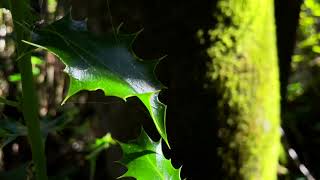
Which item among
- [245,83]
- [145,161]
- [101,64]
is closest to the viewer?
[101,64]

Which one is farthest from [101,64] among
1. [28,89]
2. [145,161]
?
[145,161]

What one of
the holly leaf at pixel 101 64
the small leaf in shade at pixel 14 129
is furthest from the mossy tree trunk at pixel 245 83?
the holly leaf at pixel 101 64

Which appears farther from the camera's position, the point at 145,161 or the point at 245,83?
the point at 245,83

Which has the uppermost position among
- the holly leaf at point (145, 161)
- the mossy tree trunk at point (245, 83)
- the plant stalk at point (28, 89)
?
the plant stalk at point (28, 89)

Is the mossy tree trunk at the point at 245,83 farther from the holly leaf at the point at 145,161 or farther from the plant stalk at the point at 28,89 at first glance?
the plant stalk at the point at 28,89

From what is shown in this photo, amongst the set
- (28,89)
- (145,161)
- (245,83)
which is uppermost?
(28,89)

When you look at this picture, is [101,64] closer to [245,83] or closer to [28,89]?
[28,89]

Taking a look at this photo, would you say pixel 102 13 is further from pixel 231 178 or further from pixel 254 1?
pixel 231 178
